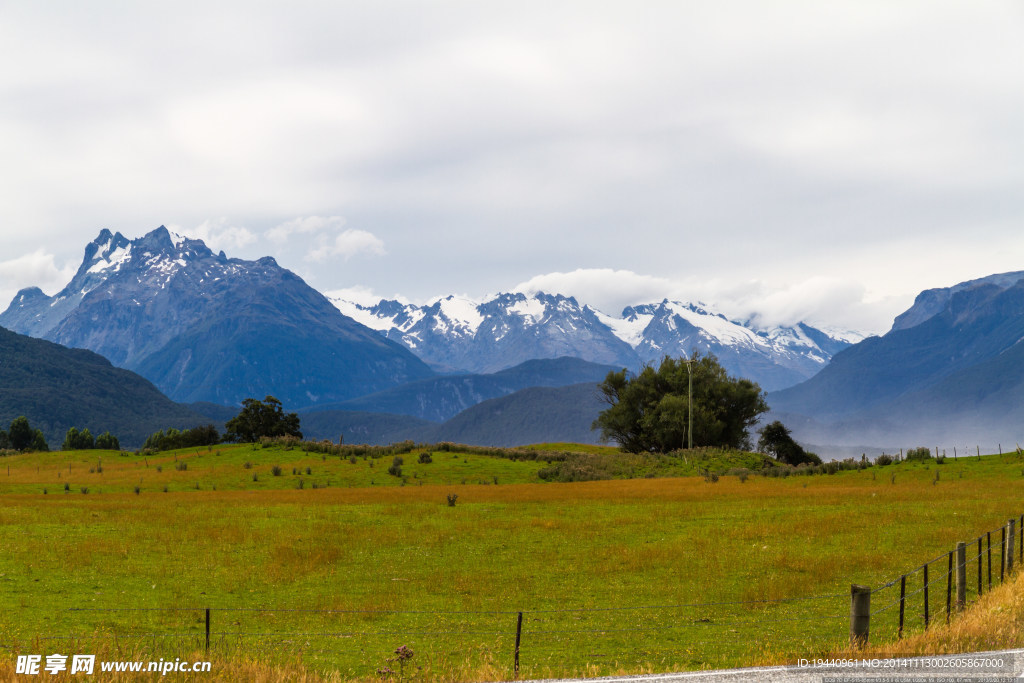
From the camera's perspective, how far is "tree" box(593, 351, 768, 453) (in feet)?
396

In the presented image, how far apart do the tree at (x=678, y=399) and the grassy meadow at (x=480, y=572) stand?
176 feet

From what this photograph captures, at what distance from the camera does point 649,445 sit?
12725cm

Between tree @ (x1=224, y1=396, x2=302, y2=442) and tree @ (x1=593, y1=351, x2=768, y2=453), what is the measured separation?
54.0 m

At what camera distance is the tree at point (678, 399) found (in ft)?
396

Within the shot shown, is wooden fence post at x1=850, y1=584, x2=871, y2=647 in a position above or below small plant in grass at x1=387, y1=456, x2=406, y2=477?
above

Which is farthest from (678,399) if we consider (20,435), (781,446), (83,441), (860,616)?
(20,435)

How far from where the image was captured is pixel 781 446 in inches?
4712

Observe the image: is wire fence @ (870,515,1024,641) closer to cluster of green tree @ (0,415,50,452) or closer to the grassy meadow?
the grassy meadow

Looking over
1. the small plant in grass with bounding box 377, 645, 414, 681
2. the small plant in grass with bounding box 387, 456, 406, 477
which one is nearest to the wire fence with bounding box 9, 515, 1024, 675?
the small plant in grass with bounding box 377, 645, 414, 681

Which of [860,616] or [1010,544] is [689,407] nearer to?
[1010,544]

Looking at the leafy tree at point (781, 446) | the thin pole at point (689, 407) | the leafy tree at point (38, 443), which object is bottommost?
→ the leafy tree at point (38, 443)

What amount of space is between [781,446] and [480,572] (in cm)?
9508

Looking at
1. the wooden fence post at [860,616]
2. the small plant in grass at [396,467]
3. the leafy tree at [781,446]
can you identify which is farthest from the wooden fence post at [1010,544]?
the leafy tree at [781,446]

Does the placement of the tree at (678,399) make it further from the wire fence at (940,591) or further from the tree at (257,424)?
the wire fence at (940,591)
